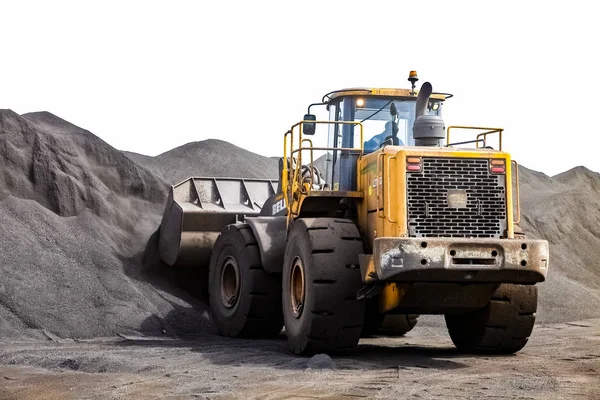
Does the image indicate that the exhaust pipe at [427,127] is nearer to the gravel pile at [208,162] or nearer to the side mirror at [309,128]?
the side mirror at [309,128]

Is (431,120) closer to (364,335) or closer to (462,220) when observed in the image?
(462,220)

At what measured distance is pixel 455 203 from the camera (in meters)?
9.91

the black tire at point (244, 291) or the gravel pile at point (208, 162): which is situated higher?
the gravel pile at point (208, 162)

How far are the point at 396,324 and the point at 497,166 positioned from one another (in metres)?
4.36

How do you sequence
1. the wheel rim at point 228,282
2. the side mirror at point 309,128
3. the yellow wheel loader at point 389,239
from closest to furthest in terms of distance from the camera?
the yellow wheel loader at point 389,239 < the side mirror at point 309,128 < the wheel rim at point 228,282

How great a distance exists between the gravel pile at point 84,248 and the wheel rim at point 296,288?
326cm

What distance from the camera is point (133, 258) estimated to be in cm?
1566

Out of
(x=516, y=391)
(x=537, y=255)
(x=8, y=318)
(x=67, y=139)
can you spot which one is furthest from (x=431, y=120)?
(x=67, y=139)

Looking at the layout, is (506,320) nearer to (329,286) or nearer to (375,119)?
(329,286)

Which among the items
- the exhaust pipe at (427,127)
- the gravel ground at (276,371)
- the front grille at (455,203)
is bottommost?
the gravel ground at (276,371)

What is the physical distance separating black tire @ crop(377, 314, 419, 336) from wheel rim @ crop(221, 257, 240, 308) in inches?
87.9

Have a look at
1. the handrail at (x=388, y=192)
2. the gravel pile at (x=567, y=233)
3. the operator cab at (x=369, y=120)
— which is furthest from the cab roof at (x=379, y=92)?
the gravel pile at (x=567, y=233)

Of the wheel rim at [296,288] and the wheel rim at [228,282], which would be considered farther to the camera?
the wheel rim at [228,282]

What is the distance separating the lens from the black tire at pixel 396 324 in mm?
13711
